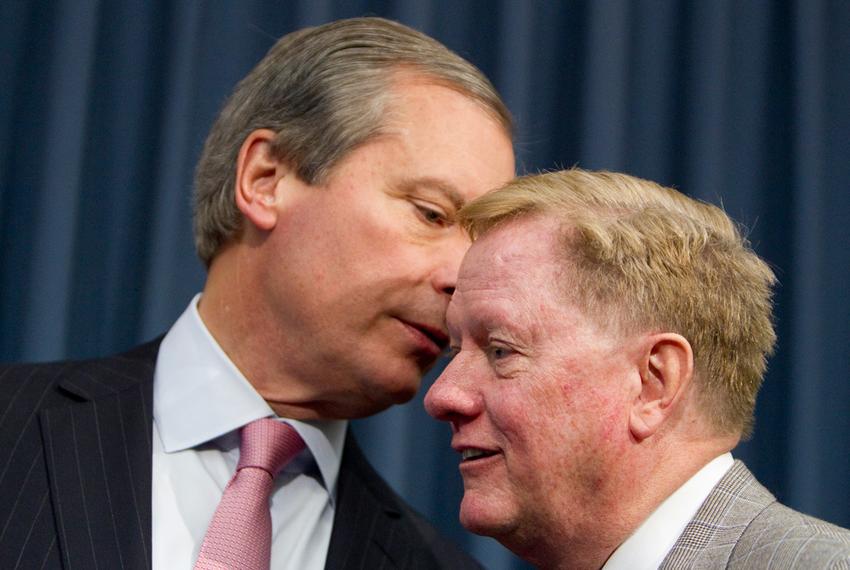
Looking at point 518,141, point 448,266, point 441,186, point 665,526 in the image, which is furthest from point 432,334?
point 518,141

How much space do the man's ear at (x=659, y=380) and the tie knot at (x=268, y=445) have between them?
627mm

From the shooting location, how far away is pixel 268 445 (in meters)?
1.67

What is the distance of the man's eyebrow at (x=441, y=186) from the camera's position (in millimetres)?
1701

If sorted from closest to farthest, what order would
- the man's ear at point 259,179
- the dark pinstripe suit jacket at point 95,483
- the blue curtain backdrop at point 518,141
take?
the dark pinstripe suit jacket at point 95,483 < the man's ear at point 259,179 < the blue curtain backdrop at point 518,141

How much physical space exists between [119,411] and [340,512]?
37cm

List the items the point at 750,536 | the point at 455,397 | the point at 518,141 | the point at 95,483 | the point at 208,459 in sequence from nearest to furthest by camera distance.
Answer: the point at 750,536 → the point at 455,397 → the point at 95,483 → the point at 208,459 → the point at 518,141

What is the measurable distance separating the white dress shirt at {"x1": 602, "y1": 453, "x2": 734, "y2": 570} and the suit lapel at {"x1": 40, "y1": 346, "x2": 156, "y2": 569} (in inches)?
25.3

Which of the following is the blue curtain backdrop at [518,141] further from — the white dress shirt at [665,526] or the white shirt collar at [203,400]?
the white dress shirt at [665,526]

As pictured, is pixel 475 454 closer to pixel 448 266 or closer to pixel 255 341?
pixel 448 266

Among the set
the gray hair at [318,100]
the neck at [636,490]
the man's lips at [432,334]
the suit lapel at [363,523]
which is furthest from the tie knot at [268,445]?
the neck at [636,490]

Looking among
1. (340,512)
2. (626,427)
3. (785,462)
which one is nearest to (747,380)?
(626,427)

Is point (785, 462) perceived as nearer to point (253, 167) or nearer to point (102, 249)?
point (253, 167)

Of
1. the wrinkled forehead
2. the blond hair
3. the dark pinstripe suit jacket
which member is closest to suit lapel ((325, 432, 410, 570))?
the dark pinstripe suit jacket

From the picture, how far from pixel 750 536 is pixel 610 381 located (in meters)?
0.23
